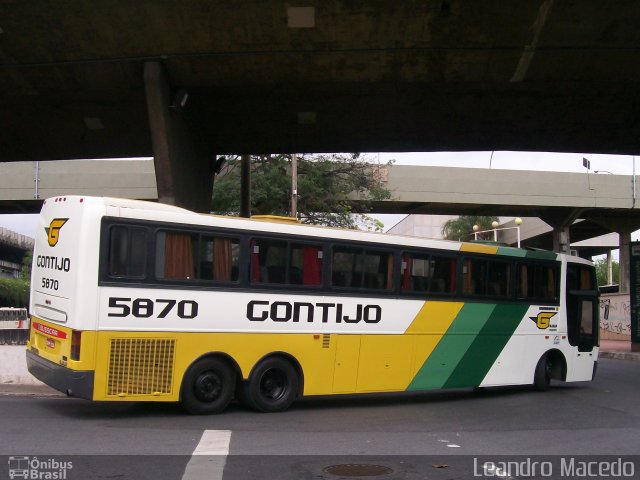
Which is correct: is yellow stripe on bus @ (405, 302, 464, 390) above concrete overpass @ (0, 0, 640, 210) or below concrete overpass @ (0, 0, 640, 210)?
below

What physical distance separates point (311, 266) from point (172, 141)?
714 cm

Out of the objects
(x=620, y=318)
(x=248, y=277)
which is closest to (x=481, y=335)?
(x=248, y=277)

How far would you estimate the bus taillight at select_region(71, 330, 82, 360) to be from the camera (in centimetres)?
914

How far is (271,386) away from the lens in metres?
11.1

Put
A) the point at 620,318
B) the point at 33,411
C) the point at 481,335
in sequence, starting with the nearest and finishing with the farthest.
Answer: the point at 33,411 → the point at 481,335 → the point at 620,318

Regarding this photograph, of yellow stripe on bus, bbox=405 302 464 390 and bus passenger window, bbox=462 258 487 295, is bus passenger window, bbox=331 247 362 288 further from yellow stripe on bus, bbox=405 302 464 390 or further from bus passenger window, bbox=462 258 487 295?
bus passenger window, bbox=462 258 487 295

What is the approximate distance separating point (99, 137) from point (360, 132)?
786cm

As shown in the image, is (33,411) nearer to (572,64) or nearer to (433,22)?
(433,22)

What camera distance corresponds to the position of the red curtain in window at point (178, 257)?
9.91 m

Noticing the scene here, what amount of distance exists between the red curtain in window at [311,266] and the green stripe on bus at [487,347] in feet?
12.0

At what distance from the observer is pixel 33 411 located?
10266mm

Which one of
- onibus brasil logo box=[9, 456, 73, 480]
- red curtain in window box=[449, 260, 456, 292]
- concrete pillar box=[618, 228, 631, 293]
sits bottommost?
onibus brasil logo box=[9, 456, 73, 480]

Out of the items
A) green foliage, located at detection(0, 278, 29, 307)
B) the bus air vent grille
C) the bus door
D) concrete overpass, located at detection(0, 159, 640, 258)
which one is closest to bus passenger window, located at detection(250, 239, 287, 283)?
the bus air vent grille
